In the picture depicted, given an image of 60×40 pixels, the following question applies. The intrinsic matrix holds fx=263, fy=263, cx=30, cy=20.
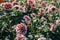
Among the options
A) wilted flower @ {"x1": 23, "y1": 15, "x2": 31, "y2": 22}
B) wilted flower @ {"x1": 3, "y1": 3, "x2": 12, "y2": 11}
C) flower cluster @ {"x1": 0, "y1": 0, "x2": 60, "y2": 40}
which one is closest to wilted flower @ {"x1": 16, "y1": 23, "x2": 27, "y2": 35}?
flower cluster @ {"x1": 0, "y1": 0, "x2": 60, "y2": 40}

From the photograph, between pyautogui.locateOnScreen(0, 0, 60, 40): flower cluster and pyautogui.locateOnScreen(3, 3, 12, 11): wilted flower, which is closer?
pyautogui.locateOnScreen(0, 0, 60, 40): flower cluster

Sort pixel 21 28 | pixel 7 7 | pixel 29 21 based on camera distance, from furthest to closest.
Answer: pixel 7 7
pixel 29 21
pixel 21 28

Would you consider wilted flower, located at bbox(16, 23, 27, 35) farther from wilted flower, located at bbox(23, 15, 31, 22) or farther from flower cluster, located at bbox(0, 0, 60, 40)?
wilted flower, located at bbox(23, 15, 31, 22)

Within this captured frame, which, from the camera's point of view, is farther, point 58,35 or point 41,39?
point 58,35

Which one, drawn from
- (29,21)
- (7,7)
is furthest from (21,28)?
(7,7)

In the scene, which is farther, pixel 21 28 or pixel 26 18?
pixel 26 18

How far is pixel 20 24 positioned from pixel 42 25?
33 cm

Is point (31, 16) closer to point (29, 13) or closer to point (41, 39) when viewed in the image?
point (29, 13)

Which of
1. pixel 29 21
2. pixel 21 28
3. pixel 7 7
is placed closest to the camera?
pixel 21 28

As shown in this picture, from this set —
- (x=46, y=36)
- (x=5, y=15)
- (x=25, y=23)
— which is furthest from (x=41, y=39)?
(x=5, y=15)

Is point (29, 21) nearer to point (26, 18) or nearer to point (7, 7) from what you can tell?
point (26, 18)

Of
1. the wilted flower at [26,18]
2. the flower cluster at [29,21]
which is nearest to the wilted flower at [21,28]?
the flower cluster at [29,21]

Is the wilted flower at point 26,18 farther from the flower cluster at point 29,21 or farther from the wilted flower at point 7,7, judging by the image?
the wilted flower at point 7,7

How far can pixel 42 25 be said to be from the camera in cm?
362
